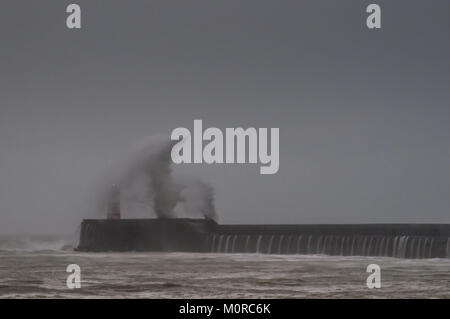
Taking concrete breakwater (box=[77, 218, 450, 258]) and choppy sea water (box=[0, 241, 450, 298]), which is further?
concrete breakwater (box=[77, 218, 450, 258])

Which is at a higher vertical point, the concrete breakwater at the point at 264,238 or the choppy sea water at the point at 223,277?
the concrete breakwater at the point at 264,238

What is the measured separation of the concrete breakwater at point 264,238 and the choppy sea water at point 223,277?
52 cm

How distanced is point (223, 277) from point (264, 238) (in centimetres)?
676

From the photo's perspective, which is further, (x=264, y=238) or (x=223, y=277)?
(x=264, y=238)

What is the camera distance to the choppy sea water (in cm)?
1727

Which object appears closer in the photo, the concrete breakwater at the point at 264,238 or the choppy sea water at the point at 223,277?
the choppy sea water at the point at 223,277

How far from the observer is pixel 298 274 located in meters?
20.0

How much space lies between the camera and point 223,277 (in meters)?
19.8

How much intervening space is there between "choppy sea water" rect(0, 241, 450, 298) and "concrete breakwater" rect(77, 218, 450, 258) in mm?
523

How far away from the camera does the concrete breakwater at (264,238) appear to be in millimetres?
Result: 22562

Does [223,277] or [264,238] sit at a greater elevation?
[264,238]
